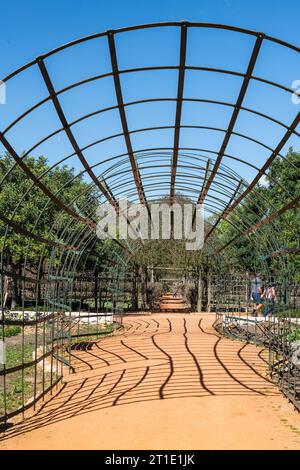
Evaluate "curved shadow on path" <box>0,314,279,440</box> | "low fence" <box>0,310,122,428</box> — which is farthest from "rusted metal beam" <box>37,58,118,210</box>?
"curved shadow on path" <box>0,314,279,440</box>

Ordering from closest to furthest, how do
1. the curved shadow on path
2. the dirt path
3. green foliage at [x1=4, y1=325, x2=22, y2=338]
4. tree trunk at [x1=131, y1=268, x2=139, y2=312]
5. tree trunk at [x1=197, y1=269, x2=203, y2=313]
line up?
the dirt path → the curved shadow on path → green foliage at [x1=4, y1=325, x2=22, y2=338] → tree trunk at [x1=197, y1=269, x2=203, y2=313] → tree trunk at [x1=131, y1=268, x2=139, y2=312]

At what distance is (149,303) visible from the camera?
2884cm

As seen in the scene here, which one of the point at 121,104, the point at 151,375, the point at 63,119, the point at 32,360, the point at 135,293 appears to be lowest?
the point at 32,360

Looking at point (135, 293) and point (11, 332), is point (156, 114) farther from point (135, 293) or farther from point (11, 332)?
point (135, 293)

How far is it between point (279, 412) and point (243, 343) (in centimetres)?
765

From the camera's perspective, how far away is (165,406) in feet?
24.7

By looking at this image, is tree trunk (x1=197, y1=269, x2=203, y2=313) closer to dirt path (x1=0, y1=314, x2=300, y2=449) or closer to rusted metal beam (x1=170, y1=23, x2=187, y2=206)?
dirt path (x1=0, y1=314, x2=300, y2=449)

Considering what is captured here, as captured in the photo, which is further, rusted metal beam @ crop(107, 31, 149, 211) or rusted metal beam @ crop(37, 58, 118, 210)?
rusted metal beam @ crop(37, 58, 118, 210)

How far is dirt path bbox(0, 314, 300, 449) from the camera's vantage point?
235 inches

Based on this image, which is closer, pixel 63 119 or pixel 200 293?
pixel 63 119

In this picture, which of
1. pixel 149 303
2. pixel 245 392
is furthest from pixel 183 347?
pixel 149 303

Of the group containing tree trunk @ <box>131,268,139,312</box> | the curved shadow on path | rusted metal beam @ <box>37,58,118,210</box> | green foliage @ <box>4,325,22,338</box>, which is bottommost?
green foliage @ <box>4,325,22,338</box>

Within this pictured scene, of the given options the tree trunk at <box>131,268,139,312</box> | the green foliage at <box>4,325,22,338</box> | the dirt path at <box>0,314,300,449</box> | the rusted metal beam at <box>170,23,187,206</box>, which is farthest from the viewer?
the tree trunk at <box>131,268,139,312</box>

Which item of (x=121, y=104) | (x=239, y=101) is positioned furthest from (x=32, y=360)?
(x=239, y=101)
